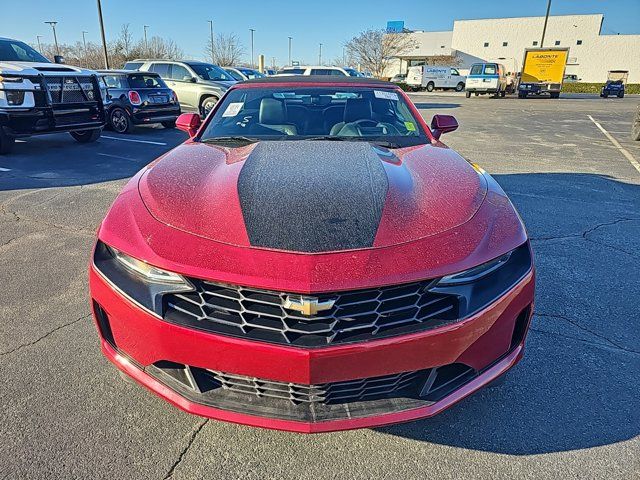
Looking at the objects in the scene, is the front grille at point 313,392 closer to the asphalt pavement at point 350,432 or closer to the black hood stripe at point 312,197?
the asphalt pavement at point 350,432

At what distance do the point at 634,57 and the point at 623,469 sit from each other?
7341cm

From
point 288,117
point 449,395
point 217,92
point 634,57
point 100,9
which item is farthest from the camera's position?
point 634,57

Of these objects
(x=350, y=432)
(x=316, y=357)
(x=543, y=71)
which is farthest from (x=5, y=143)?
(x=543, y=71)

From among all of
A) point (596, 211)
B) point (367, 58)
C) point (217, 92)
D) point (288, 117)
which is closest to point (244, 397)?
point (288, 117)

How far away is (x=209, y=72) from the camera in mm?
13531

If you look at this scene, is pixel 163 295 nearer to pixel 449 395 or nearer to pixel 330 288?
pixel 330 288

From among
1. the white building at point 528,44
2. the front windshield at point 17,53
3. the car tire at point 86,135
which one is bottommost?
the car tire at point 86,135

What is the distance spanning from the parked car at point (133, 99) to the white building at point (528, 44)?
59666 millimetres

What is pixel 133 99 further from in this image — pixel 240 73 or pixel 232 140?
pixel 240 73

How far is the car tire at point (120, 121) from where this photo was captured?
1082 cm

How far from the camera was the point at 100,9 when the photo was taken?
24.0 m

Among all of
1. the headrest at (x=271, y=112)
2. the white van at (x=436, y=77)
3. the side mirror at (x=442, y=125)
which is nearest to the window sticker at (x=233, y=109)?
the headrest at (x=271, y=112)

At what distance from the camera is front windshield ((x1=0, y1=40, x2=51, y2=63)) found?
828 cm

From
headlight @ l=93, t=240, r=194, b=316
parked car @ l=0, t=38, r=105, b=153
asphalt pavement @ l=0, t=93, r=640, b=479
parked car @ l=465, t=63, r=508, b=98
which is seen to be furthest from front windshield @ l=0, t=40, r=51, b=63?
parked car @ l=465, t=63, r=508, b=98
